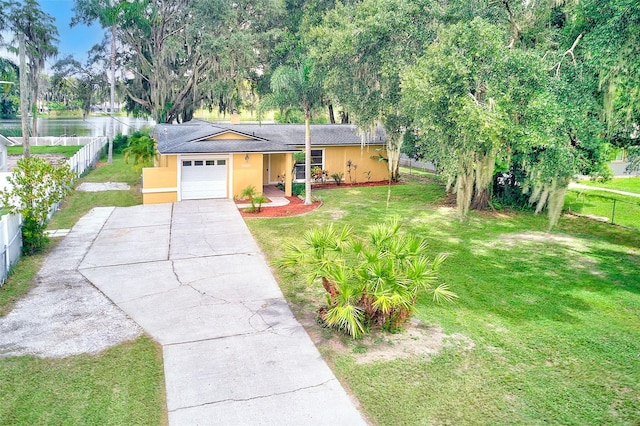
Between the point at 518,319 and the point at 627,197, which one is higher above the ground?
the point at 627,197

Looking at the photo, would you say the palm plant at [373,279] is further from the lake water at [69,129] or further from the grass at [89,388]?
the lake water at [69,129]

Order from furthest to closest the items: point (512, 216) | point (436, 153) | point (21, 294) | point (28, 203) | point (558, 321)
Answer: point (512, 216) < point (436, 153) < point (28, 203) < point (21, 294) < point (558, 321)

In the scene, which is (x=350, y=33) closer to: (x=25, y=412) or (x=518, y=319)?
(x=518, y=319)

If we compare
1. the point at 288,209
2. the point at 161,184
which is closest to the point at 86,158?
the point at 161,184

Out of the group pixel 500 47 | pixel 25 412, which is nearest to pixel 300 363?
pixel 25 412

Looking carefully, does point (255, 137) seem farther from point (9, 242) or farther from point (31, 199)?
point (9, 242)

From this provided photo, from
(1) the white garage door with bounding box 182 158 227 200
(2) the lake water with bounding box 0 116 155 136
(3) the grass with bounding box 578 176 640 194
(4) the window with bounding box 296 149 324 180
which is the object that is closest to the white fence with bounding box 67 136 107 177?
(1) the white garage door with bounding box 182 158 227 200
